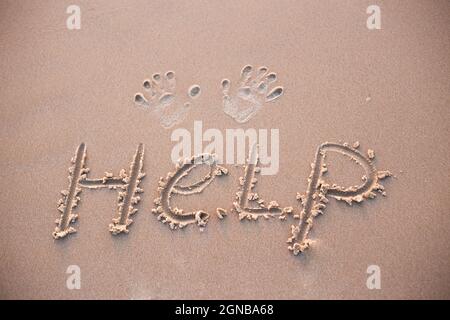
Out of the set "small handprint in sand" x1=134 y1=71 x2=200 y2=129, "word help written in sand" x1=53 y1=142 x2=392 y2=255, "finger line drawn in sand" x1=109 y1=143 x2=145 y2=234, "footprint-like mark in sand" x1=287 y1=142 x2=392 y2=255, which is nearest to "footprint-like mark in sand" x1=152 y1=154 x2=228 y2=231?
"word help written in sand" x1=53 y1=142 x2=392 y2=255

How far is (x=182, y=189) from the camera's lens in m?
1.80

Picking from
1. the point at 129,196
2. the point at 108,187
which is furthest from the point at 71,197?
the point at 129,196

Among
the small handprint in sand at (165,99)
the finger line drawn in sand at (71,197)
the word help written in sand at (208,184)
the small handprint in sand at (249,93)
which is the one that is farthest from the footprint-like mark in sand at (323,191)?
the finger line drawn in sand at (71,197)

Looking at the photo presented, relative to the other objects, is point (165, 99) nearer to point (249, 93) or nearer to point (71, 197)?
point (249, 93)

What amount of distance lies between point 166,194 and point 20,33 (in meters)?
1.21

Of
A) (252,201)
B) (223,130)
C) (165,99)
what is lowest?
(252,201)

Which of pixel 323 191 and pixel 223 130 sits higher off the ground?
pixel 223 130

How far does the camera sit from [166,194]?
1.80 metres

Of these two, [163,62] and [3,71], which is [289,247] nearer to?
[163,62]

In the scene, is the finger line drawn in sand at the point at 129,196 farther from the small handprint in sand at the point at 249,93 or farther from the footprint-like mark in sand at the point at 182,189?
the small handprint in sand at the point at 249,93

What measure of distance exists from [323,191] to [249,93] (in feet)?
2.03

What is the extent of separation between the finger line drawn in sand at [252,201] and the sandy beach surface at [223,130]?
36 millimetres

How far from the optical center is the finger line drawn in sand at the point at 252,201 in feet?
5.74
